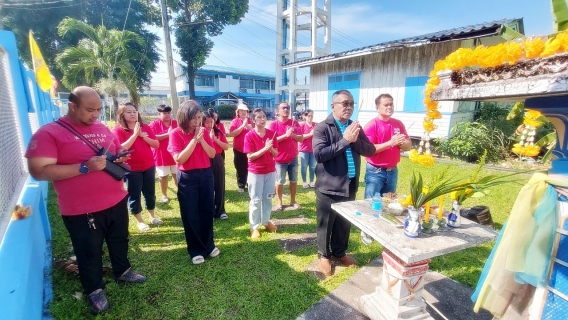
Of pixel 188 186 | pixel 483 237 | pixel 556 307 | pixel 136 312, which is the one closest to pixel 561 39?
pixel 556 307

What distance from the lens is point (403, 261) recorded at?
203cm

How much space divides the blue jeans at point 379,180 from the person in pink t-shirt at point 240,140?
2729 mm

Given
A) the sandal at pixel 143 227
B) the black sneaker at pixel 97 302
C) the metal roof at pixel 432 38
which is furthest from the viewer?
the metal roof at pixel 432 38

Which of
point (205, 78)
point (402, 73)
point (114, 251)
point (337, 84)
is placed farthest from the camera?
A: point (205, 78)

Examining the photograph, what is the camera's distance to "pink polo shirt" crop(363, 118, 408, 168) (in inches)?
132

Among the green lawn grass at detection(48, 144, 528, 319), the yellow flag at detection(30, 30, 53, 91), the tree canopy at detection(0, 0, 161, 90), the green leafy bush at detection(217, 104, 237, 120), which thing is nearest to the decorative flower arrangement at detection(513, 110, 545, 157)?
the green lawn grass at detection(48, 144, 528, 319)

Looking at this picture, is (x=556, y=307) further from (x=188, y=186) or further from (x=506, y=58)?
(x=188, y=186)

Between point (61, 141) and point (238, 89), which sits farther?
point (238, 89)

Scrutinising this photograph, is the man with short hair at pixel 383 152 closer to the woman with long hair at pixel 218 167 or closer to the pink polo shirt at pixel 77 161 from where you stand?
the woman with long hair at pixel 218 167

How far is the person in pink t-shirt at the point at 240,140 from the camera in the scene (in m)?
5.30

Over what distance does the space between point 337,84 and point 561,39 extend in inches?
421

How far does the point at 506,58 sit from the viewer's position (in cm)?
122

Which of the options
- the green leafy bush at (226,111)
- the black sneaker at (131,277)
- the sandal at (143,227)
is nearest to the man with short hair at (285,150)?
the sandal at (143,227)

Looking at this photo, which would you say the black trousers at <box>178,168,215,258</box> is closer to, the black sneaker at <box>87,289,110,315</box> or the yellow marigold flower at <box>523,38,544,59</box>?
the black sneaker at <box>87,289,110,315</box>
